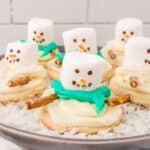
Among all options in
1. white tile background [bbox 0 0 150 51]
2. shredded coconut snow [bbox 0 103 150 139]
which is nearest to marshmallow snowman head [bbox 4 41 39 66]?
shredded coconut snow [bbox 0 103 150 139]

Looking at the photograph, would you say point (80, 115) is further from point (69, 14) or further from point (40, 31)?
point (69, 14)

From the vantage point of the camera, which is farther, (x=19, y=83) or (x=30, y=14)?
(x=30, y=14)

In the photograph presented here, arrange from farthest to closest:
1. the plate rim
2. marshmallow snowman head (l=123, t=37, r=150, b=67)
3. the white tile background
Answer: the white tile background → marshmallow snowman head (l=123, t=37, r=150, b=67) → the plate rim

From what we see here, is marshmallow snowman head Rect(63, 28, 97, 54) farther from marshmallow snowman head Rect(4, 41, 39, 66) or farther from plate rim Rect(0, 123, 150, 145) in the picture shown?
plate rim Rect(0, 123, 150, 145)

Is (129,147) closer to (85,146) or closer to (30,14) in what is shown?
(85,146)

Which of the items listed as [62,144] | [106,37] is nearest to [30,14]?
[106,37]

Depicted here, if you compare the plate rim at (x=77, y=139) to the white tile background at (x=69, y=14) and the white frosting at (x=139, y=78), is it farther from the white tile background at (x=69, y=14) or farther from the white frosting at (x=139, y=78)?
the white tile background at (x=69, y=14)

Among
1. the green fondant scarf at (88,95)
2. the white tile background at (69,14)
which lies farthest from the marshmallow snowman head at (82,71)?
the white tile background at (69,14)
